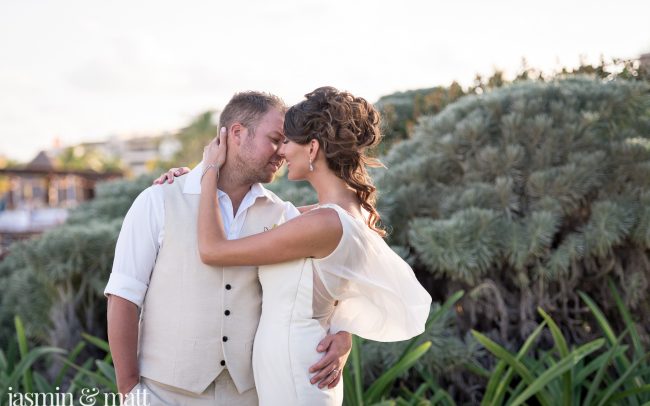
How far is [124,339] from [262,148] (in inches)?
33.3

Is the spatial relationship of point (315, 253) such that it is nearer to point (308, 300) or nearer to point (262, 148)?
point (308, 300)

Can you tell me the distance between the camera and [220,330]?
277 centimetres

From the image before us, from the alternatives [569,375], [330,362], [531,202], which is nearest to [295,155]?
[330,362]

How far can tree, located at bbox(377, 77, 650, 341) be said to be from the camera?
4.69 metres

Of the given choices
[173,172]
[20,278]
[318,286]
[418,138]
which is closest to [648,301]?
[418,138]

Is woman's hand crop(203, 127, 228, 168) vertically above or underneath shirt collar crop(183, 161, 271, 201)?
above

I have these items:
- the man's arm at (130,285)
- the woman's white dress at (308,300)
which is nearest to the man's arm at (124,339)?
the man's arm at (130,285)

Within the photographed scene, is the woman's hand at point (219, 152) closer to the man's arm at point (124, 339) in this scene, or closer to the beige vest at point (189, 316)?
the beige vest at point (189, 316)

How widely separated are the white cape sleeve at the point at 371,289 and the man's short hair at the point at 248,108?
0.51 meters

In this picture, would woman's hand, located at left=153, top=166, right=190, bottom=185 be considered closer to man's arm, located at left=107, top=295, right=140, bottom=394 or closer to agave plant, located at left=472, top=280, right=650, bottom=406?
man's arm, located at left=107, top=295, right=140, bottom=394

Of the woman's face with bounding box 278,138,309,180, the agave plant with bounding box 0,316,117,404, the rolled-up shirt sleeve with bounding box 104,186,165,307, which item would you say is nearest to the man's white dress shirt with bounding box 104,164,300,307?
the rolled-up shirt sleeve with bounding box 104,186,165,307

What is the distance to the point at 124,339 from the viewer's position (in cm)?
273

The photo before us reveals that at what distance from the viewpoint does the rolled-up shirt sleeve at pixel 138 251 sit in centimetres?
273

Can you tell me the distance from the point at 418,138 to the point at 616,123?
1360mm
